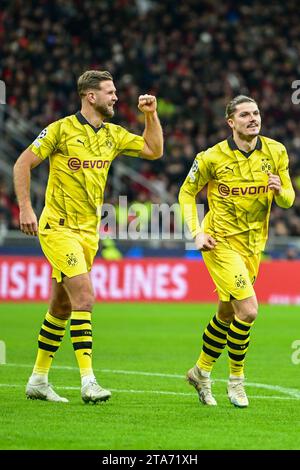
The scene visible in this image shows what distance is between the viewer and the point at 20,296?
22.4 m

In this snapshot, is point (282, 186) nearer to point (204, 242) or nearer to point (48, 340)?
point (204, 242)

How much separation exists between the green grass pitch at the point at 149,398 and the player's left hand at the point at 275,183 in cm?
171

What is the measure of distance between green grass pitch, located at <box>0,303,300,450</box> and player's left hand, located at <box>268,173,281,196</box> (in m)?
1.71

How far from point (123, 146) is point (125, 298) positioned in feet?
45.6

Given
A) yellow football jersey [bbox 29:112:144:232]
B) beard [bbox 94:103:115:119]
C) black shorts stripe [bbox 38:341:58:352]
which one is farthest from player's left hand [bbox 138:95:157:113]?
black shorts stripe [bbox 38:341:58:352]

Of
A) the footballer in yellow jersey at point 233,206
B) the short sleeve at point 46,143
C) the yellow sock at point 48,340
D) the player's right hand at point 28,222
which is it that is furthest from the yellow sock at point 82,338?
the short sleeve at point 46,143

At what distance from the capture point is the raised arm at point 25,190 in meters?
8.41

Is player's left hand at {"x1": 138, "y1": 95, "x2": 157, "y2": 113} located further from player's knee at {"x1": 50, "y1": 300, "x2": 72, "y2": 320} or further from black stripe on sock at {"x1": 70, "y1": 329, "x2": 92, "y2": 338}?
black stripe on sock at {"x1": 70, "y1": 329, "x2": 92, "y2": 338}

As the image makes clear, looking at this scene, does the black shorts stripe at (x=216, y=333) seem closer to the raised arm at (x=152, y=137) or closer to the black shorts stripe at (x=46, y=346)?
the black shorts stripe at (x=46, y=346)

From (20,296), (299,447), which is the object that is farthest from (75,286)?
(20,296)

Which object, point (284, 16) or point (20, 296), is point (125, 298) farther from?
point (284, 16)

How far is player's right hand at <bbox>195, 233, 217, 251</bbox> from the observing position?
8.71 meters

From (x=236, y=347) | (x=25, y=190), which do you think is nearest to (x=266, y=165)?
(x=236, y=347)

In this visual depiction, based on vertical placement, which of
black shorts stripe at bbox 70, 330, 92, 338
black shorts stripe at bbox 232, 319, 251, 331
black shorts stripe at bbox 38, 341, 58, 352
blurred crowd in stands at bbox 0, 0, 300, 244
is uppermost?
blurred crowd in stands at bbox 0, 0, 300, 244
